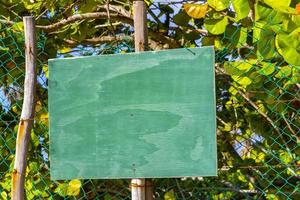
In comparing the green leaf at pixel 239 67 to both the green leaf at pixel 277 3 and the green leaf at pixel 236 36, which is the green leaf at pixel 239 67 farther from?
the green leaf at pixel 277 3

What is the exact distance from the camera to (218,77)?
3.37 meters

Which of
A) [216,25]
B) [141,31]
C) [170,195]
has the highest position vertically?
[216,25]

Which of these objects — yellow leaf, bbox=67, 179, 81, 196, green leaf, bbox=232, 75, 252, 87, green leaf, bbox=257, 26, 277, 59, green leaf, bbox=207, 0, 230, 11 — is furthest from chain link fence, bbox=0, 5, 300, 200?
green leaf, bbox=257, 26, 277, 59

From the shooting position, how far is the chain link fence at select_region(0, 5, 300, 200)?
3.20 m

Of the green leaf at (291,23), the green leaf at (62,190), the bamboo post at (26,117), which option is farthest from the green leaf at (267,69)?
the green leaf at (62,190)

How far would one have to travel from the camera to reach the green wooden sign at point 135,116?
252 cm

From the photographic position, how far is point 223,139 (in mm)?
3572

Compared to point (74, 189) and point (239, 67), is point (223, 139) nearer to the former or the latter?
point (239, 67)

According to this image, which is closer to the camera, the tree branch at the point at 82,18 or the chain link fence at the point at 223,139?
the chain link fence at the point at 223,139

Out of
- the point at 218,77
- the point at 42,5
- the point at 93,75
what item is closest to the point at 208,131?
the point at 93,75

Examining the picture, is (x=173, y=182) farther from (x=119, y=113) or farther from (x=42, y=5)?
(x=42, y=5)

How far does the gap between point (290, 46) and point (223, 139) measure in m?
1.14

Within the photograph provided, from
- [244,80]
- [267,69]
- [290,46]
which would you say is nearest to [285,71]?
[267,69]

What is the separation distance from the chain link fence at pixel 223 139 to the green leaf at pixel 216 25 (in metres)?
0.14
